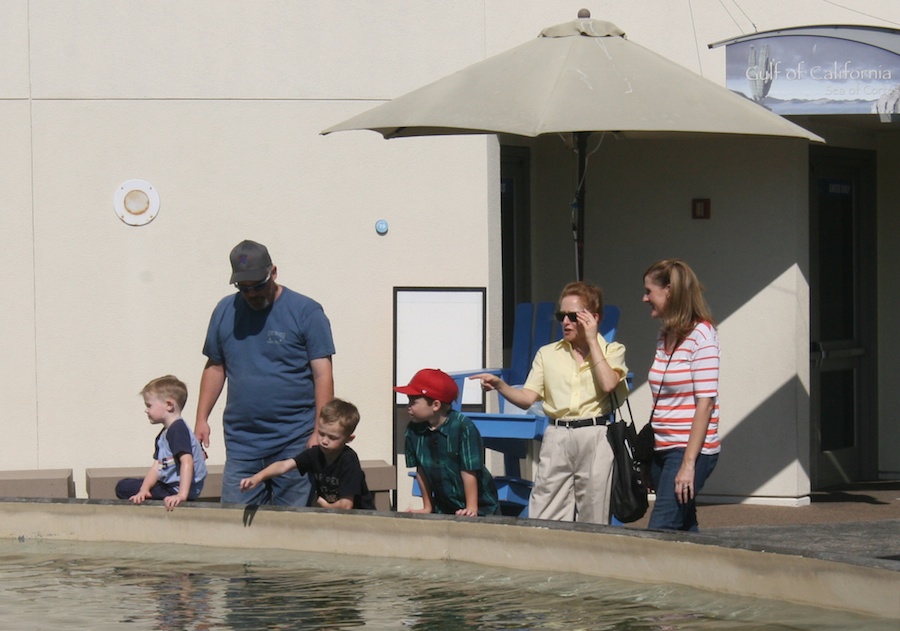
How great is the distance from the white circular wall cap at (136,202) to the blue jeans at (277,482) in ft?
8.92

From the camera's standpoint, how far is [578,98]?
22.6 ft

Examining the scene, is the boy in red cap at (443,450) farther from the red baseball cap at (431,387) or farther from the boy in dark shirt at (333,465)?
the boy in dark shirt at (333,465)

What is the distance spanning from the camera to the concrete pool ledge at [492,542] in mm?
5121

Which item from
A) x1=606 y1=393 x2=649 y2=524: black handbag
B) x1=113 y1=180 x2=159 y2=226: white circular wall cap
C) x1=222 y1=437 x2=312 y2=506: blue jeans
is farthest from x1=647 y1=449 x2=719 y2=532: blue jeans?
x1=113 y1=180 x2=159 y2=226: white circular wall cap

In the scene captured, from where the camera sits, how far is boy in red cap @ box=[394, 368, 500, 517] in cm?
→ 666

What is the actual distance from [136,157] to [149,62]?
1.93ft

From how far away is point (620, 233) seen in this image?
10070mm

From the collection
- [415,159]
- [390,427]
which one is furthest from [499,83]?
[390,427]

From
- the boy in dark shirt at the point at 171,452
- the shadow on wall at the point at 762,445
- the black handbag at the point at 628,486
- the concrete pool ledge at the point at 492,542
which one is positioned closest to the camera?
the concrete pool ledge at the point at 492,542

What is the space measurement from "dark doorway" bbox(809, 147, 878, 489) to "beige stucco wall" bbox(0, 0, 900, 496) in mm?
1645

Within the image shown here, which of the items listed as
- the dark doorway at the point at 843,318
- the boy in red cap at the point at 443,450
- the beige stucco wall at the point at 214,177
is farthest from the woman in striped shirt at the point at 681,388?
the dark doorway at the point at 843,318

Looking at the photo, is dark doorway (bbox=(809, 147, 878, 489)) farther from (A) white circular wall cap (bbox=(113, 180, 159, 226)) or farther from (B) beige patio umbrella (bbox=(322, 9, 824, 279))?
(A) white circular wall cap (bbox=(113, 180, 159, 226))

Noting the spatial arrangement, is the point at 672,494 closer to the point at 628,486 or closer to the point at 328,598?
the point at 628,486

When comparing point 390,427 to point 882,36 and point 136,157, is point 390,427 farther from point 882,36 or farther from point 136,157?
point 882,36
